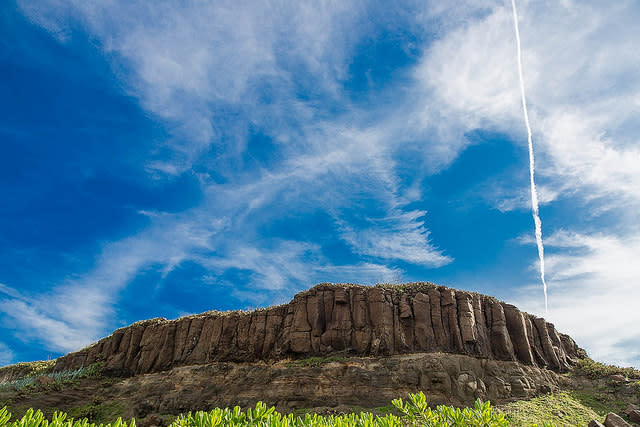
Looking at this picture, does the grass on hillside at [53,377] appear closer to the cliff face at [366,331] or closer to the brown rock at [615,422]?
the cliff face at [366,331]

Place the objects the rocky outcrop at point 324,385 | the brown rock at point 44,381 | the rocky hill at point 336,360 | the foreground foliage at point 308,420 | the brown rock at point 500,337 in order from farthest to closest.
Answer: the brown rock at point 44,381 → the brown rock at point 500,337 → the rocky hill at point 336,360 → the rocky outcrop at point 324,385 → the foreground foliage at point 308,420

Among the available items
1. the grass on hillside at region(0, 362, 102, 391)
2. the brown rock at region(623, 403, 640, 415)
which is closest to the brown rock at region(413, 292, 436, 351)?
the brown rock at region(623, 403, 640, 415)

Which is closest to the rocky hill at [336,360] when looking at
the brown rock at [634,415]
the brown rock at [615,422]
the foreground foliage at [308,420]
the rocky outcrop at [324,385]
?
the rocky outcrop at [324,385]

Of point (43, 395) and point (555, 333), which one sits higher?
point (555, 333)

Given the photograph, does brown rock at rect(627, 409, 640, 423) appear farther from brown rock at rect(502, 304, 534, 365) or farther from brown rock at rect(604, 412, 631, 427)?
brown rock at rect(604, 412, 631, 427)

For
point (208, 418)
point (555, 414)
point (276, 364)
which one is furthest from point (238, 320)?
point (208, 418)

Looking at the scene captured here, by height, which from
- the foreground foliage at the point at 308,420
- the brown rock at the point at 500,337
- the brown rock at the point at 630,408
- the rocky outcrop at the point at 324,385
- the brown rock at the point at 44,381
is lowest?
the foreground foliage at the point at 308,420

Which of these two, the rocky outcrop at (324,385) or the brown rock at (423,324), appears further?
the brown rock at (423,324)

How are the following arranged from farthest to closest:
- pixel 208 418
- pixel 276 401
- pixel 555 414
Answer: pixel 276 401
pixel 555 414
pixel 208 418

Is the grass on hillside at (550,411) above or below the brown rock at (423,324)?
below

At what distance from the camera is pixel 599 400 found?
125ft

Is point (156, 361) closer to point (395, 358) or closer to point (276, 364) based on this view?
point (276, 364)

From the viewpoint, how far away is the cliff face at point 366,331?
40.2 meters

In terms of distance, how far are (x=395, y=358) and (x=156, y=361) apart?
98.8 ft
